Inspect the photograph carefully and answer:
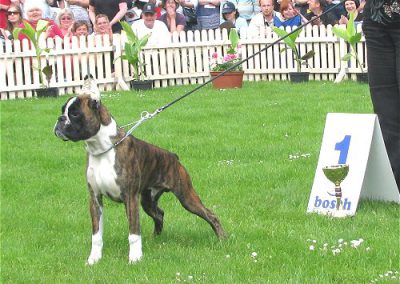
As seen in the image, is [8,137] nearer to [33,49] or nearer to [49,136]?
[49,136]

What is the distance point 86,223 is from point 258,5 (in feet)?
44.1

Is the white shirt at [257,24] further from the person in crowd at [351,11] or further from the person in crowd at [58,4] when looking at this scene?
the person in crowd at [58,4]

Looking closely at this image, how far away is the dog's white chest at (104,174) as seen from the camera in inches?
231

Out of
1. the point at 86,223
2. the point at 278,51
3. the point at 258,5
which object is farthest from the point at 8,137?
the point at 258,5

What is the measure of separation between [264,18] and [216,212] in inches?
470

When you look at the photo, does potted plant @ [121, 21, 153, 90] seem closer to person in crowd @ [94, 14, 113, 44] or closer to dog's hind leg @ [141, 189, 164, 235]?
person in crowd @ [94, 14, 113, 44]

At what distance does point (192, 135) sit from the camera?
11.2 m

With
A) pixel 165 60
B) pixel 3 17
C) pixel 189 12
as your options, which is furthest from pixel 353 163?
pixel 189 12

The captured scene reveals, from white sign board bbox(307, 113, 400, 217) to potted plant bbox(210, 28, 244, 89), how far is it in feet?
28.4

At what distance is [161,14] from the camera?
65.0ft

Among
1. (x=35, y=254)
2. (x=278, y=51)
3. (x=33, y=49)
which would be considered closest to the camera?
(x=35, y=254)

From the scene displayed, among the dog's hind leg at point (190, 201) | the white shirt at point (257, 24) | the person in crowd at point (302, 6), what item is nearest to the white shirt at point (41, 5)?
the white shirt at point (257, 24)

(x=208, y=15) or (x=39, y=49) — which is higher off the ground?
(x=208, y=15)

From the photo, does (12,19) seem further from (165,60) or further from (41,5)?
(165,60)
